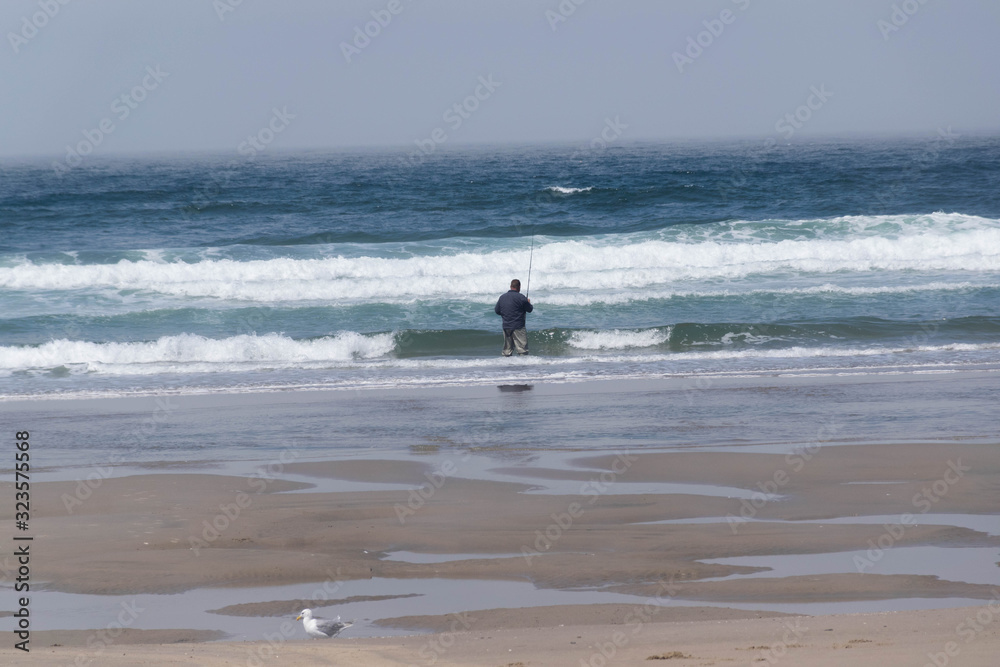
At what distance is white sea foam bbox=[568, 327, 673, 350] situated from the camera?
14898 mm

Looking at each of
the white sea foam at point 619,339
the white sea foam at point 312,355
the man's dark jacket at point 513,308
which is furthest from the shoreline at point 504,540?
the white sea foam at point 619,339

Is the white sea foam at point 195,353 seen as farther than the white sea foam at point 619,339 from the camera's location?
No

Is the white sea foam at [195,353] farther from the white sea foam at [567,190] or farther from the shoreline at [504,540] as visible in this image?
the white sea foam at [567,190]

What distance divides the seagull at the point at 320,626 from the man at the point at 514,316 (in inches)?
339

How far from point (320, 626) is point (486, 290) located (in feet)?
48.3

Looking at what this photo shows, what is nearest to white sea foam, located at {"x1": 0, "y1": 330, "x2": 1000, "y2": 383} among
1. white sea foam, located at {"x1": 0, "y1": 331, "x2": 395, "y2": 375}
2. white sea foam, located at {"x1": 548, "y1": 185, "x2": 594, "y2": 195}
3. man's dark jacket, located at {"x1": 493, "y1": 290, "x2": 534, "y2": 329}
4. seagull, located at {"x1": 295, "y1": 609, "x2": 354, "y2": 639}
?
white sea foam, located at {"x1": 0, "y1": 331, "x2": 395, "y2": 375}

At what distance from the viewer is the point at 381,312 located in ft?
57.5

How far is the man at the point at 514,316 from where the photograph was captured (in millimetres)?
13484

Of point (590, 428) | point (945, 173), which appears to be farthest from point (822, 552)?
point (945, 173)

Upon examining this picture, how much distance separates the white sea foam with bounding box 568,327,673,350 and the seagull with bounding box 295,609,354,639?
1028 centimetres

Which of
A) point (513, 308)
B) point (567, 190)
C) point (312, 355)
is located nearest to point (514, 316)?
point (513, 308)

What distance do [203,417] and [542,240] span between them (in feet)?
47.8

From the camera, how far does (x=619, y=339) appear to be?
592 inches

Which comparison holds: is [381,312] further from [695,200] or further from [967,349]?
[695,200]
